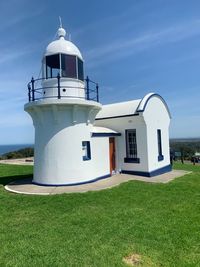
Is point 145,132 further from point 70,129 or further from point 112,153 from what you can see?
point 70,129

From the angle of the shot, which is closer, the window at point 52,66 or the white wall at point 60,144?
the white wall at point 60,144

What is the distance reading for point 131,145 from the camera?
1582 cm

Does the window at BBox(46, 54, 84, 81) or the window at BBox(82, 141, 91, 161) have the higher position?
the window at BBox(46, 54, 84, 81)

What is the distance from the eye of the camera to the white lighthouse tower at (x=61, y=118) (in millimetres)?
12680

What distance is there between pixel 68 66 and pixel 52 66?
2.54 feet

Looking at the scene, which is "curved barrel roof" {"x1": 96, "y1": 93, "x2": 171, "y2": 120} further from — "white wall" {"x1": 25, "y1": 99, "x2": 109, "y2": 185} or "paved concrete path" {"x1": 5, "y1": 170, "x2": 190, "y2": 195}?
"paved concrete path" {"x1": 5, "y1": 170, "x2": 190, "y2": 195}

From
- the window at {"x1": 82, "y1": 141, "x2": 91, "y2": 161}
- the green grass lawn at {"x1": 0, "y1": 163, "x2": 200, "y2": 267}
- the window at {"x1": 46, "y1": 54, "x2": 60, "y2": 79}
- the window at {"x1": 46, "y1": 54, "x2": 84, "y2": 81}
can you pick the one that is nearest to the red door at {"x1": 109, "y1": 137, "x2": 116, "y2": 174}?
the window at {"x1": 82, "y1": 141, "x2": 91, "y2": 161}

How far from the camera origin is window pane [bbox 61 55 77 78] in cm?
1296

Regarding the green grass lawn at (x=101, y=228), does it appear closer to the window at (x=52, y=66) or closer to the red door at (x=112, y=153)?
the red door at (x=112, y=153)

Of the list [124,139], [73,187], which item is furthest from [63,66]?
[73,187]

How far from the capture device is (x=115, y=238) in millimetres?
6352

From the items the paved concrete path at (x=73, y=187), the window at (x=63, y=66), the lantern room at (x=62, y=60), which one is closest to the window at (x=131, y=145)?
the paved concrete path at (x=73, y=187)

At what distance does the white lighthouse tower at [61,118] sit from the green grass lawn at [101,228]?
234 cm

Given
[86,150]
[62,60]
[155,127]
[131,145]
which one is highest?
[62,60]
